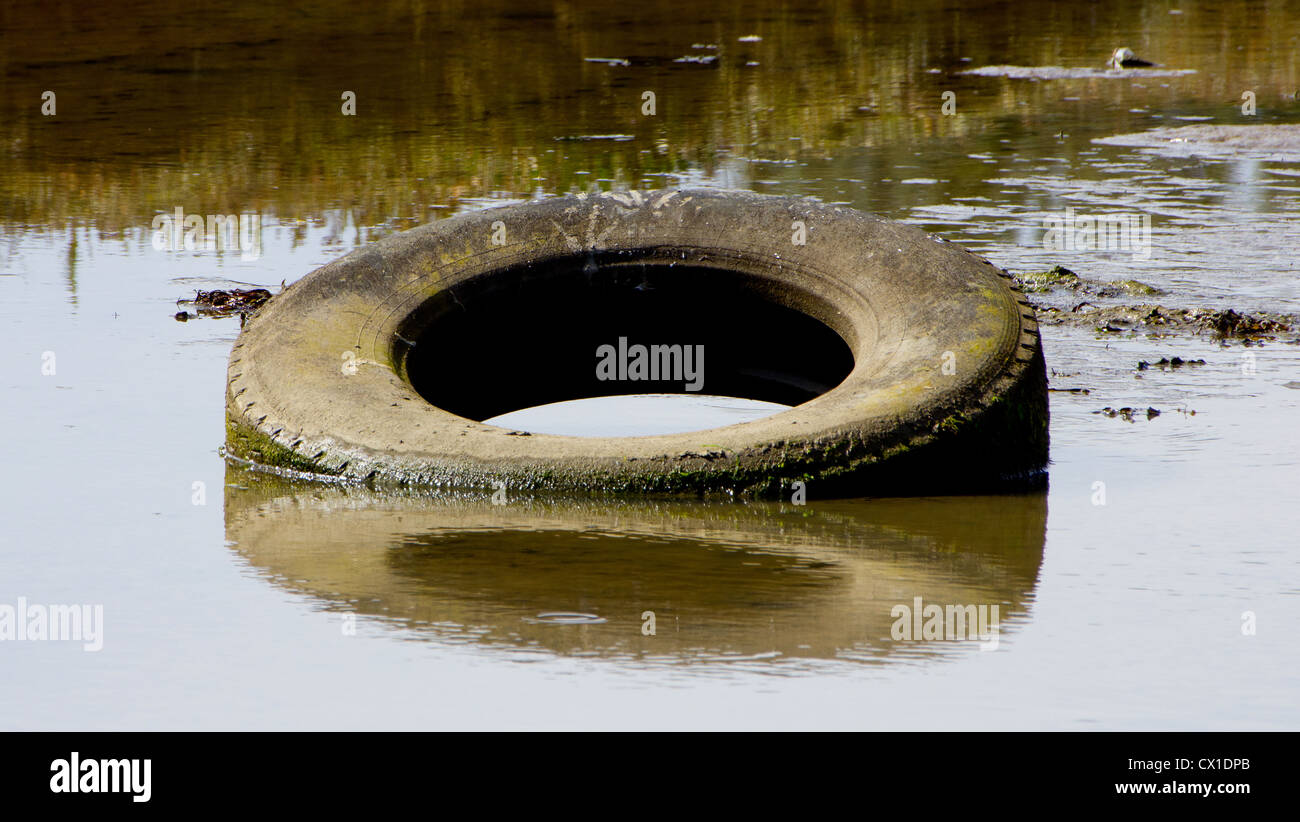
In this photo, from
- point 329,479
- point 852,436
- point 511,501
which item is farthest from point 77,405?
point 852,436

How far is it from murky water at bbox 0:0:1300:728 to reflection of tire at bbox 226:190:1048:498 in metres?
0.15

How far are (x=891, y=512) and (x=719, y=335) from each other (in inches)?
60.8

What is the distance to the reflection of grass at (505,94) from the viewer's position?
1155 cm

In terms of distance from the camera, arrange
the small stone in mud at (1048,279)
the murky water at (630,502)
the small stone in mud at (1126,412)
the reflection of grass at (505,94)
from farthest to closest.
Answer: the reflection of grass at (505,94)
the small stone in mud at (1048,279)
the small stone in mud at (1126,412)
the murky water at (630,502)

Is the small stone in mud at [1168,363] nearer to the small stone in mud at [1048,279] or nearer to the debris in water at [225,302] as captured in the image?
the small stone in mud at [1048,279]

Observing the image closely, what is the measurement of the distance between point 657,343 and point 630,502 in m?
1.55

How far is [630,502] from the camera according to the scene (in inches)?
218

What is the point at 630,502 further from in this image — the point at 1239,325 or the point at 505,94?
the point at 505,94

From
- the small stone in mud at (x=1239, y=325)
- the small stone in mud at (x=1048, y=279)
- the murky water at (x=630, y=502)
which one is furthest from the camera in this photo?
the small stone in mud at (x=1048, y=279)

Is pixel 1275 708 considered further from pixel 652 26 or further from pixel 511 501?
pixel 652 26

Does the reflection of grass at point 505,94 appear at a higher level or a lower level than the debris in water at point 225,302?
higher

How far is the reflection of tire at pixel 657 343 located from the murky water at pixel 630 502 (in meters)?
0.15

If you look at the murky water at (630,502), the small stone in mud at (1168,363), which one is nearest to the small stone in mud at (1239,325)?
the murky water at (630,502)

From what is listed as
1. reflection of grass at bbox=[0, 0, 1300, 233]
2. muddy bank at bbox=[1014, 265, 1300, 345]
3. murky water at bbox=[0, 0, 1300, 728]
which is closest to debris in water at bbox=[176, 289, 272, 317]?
murky water at bbox=[0, 0, 1300, 728]
